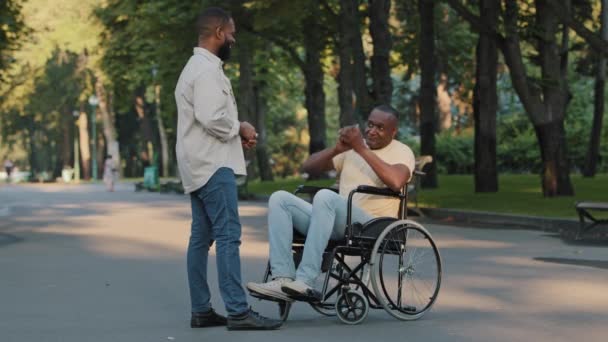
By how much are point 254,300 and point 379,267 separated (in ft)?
6.43

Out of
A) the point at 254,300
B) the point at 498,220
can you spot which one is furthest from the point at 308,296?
the point at 498,220

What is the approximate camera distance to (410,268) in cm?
903

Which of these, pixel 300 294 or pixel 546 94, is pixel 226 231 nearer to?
pixel 300 294

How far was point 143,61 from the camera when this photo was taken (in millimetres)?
45562

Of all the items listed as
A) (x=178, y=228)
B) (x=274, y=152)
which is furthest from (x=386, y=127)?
(x=274, y=152)

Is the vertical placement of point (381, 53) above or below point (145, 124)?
above

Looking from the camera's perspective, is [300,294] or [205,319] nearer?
[300,294]

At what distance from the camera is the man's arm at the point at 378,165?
8.73 meters

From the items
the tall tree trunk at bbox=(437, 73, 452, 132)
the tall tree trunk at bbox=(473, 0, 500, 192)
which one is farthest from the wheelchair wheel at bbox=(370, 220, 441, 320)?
the tall tree trunk at bbox=(437, 73, 452, 132)

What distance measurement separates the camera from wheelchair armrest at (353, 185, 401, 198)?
8664mm

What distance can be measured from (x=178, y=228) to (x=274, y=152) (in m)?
60.3

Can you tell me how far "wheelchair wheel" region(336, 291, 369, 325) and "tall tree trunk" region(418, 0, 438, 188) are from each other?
24485 millimetres

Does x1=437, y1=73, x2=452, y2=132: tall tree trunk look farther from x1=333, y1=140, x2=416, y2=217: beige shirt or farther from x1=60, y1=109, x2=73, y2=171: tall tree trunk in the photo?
x1=333, y1=140, x2=416, y2=217: beige shirt

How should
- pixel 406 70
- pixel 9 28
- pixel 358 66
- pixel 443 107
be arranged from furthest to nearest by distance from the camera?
pixel 443 107 → pixel 406 70 → pixel 358 66 → pixel 9 28
